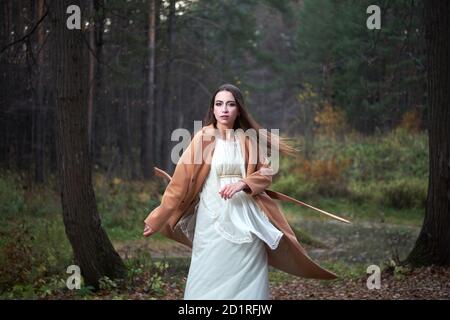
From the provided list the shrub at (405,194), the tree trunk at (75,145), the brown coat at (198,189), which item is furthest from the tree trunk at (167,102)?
the brown coat at (198,189)

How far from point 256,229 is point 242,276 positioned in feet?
1.38

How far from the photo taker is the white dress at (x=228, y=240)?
5.13 meters

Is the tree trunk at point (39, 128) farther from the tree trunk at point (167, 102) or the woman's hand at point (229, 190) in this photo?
the woman's hand at point (229, 190)

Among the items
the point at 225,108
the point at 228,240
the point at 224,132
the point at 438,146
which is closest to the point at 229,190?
the point at 228,240

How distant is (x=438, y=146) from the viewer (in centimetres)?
845

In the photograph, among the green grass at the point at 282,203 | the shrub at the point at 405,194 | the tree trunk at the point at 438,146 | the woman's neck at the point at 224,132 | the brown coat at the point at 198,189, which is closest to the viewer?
the brown coat at the point at 198,189

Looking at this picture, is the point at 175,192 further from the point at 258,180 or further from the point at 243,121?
the point at 243,121

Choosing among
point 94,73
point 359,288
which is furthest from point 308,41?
point 359,288

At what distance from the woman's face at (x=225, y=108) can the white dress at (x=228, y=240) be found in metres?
0.18

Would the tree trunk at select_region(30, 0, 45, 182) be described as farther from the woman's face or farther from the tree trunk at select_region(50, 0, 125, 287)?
the woman's face

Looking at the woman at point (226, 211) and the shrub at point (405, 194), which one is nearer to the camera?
the woman at point (226, 211)

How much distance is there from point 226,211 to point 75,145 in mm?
3133

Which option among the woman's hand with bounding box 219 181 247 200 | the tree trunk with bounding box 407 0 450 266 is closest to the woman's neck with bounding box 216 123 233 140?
the woman's hand with bounding box 219 181 247 200

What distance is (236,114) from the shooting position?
553cm
